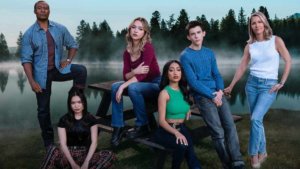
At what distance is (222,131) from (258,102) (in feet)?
2.64

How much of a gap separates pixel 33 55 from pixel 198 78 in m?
3.03

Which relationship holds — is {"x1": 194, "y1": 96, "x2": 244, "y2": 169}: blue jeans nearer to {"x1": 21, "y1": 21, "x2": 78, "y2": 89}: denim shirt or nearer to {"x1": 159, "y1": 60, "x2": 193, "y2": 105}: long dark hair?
{"x1": 159, "y1": 60, "x2": 193, "y2": 105}: long dark hair

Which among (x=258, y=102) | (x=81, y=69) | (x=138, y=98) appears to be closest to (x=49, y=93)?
(x=81, y=69)

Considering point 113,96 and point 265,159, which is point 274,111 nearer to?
point 265,159

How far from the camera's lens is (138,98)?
6070mm

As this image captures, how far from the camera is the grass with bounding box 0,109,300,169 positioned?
715 cm

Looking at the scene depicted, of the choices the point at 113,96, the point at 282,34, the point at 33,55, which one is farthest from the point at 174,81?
the point at 282,34

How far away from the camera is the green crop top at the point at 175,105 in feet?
19.1

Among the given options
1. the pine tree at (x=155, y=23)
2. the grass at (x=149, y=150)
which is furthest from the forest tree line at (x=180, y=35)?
the grass at (x=149, y=150)

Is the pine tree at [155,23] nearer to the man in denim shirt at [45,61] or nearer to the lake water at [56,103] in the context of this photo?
the lake water at [56,103]

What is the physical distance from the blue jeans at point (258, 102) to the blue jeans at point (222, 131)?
46 cm

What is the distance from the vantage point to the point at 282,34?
7944 cm

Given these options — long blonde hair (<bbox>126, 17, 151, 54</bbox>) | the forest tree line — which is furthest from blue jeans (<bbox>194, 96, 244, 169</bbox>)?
the forest tree line

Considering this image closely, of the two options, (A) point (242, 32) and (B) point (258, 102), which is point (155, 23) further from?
(B) point (258, 102)
